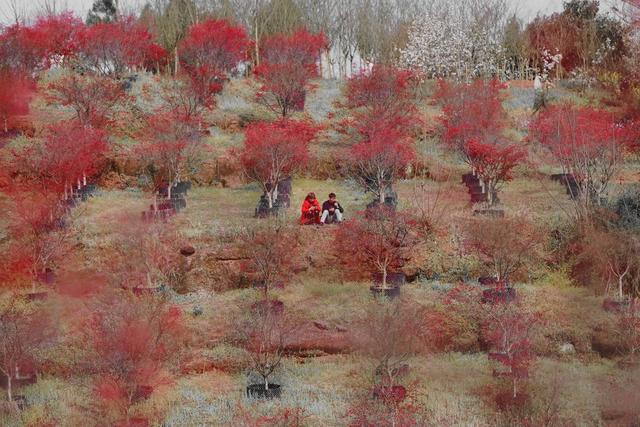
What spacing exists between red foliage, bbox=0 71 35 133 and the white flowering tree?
19.7 meters

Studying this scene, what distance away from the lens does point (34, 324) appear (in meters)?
19.7

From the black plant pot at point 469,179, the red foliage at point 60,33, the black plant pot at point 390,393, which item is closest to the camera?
the black plant pot at point 390,393

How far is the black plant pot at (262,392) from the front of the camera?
683 inches

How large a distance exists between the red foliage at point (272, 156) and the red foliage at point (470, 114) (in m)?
5.68

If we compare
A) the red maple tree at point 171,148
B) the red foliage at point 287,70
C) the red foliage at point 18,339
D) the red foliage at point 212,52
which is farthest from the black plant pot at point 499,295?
the red foliage at point 212,52

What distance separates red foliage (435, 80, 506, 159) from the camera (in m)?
30.2

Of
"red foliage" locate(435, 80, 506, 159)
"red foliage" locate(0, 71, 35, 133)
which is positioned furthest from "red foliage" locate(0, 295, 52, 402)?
"red foliage" locate(0, 71, 35, 133)

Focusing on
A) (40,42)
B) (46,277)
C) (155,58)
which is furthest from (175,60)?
(46,277)

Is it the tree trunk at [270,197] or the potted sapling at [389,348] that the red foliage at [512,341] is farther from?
the tree trunk at [270,197]

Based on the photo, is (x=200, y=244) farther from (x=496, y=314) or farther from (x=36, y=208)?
(x=496, y=314)

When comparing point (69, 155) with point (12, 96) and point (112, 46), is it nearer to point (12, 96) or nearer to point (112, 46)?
point (12, 96)

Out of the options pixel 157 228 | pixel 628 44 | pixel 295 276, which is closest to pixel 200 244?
pixel 157 228

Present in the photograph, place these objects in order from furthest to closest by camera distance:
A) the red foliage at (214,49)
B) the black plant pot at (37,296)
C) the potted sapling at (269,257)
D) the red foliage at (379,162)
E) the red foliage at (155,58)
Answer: the red foliage at (155,58) < the red foliage at (214,49) < the red foliage at (379,162) < the potted sapling at (269,257) < the black plant pot at (37,296)

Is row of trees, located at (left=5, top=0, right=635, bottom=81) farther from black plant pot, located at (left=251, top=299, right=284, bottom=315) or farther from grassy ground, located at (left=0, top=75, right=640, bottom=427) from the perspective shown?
black plant pot, located at (left=251, top=299, right=284, bottom=315)
